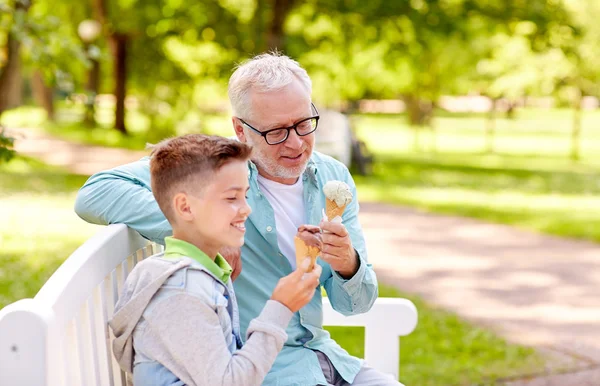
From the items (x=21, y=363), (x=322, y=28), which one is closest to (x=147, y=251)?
(x=21, y=363)

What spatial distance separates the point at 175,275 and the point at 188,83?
844 inches

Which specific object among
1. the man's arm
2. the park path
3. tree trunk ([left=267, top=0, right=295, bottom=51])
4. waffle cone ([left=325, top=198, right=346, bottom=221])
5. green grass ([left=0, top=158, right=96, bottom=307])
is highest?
tree trunk ([left=267, top=0, right=295, bottom=51])

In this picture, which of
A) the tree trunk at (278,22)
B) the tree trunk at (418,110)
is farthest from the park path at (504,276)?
the tree trunk at (418,110)

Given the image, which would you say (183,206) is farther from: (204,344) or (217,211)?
(204,344)

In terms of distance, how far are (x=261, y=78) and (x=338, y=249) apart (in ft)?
2.00

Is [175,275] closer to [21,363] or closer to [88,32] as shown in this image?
[21,363]

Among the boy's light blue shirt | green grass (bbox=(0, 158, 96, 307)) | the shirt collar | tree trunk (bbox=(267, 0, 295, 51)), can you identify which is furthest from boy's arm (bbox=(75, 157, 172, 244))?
tree trunk (bbox=(267, 0, 295, 51))

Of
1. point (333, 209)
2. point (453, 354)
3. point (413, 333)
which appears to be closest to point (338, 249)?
point (333, 209)

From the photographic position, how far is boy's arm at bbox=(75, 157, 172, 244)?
2.29 m

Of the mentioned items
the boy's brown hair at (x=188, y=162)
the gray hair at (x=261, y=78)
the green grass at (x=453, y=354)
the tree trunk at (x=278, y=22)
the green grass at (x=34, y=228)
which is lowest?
the green grass at (x=453, y=354)

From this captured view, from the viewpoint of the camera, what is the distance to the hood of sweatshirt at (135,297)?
180 centimetres

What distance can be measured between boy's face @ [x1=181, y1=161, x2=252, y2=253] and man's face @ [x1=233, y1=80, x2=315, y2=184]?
0.63 meters

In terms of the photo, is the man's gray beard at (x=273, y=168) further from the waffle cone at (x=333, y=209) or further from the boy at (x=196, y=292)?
the boy at (x=196, y=292)

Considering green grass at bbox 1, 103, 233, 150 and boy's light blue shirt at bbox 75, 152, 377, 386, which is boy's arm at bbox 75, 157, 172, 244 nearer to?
boy's light blue shirt at bbox 75, 152, 377, 386
